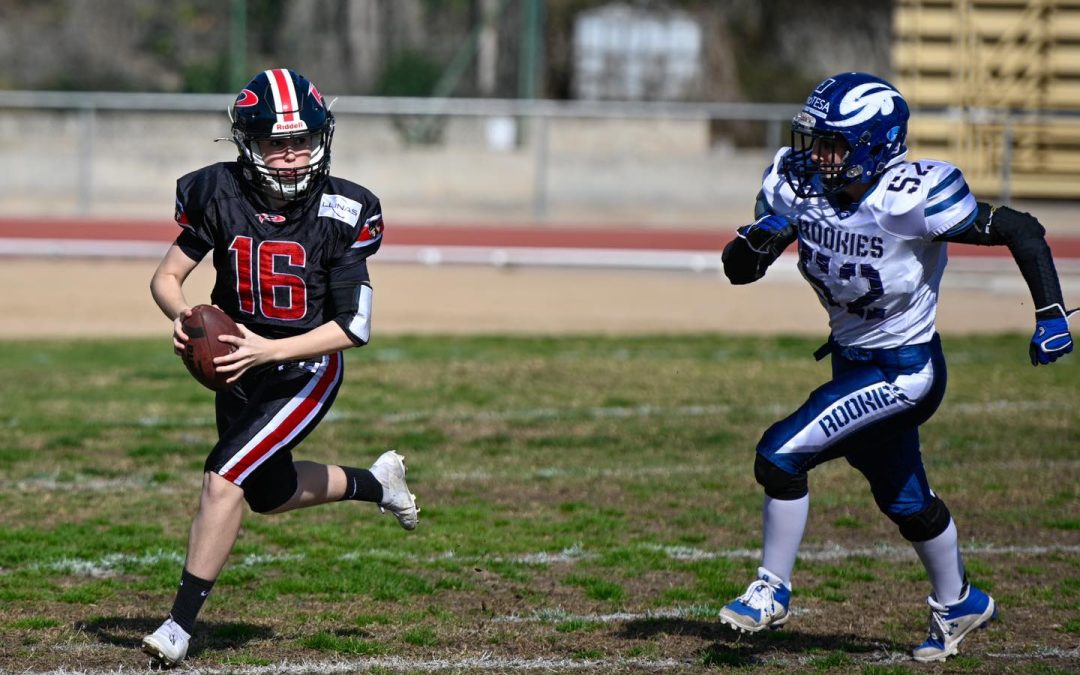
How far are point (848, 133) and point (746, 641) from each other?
1.70 m

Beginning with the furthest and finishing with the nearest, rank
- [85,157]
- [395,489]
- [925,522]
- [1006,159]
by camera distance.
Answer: [85,157], [1006,159], [395,489], [925,522]

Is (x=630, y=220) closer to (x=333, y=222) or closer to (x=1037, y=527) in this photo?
(x=1037, y=527)

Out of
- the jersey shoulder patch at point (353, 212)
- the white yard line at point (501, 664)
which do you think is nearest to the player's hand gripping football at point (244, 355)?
the jersey shoulder patch at point (353, 212)

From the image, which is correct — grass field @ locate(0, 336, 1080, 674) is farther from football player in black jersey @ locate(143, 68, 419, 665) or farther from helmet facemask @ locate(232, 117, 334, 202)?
helmet facemask @ locate(232, 117, 334, 202)

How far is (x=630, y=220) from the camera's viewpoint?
867 inches

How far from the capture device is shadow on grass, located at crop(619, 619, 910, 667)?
4.62m

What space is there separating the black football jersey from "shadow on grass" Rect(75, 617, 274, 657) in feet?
3.32

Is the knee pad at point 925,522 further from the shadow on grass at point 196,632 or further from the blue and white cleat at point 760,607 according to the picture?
the shadow on grass at point 196,632

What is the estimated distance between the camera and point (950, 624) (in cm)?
465

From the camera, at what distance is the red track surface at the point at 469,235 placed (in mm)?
18984

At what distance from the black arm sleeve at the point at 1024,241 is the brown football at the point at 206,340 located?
221 cm

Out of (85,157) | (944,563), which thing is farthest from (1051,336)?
(85,157)

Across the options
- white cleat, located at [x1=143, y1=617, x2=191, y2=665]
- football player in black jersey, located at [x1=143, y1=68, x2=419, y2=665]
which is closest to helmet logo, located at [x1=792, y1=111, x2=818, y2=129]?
football player in black jersey, located at [x1=143, y1=68, x2=419, y2=665]

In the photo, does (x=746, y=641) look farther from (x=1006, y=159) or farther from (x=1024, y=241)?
(x=1006, y=159)
